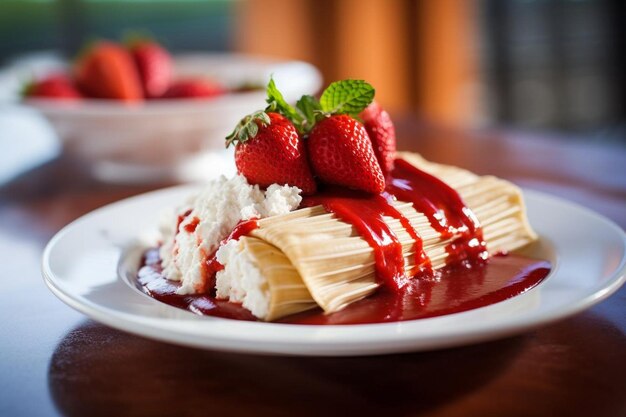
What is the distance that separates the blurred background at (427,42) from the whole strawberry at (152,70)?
237cm

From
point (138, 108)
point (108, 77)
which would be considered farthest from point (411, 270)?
point (108, 77)

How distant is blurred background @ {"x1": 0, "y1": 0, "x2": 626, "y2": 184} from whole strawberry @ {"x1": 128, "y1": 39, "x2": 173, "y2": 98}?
7.77ft

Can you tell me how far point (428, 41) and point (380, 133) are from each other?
4036 mm

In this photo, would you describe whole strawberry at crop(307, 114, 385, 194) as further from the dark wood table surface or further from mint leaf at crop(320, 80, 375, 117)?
the dark wood table surface

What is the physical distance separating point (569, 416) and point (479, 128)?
198 cm

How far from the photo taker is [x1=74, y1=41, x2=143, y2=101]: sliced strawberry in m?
2.48

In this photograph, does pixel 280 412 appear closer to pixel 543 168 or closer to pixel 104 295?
pixel 104 295

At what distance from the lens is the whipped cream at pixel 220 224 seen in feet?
4.01

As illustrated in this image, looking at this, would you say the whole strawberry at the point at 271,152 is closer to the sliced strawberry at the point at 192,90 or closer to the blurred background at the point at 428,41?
the sliced strawberry at the point at 192,90

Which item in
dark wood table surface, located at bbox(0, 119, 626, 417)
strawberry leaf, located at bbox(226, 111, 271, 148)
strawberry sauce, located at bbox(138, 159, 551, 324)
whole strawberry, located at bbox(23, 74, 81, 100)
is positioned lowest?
dark wood table surface, located at bbox(0, 119, 626, 417)

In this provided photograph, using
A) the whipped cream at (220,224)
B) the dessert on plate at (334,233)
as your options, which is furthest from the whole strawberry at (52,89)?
the whipped cream at (220,224)

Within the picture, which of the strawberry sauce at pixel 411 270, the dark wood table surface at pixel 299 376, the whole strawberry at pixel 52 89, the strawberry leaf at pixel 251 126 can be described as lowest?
the dark wood table surface at pixel 299 376

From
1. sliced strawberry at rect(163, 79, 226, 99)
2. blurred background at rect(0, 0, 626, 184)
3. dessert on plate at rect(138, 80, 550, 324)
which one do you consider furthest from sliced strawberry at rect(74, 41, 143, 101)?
blurred background at rect(0, 0, 626, 184)

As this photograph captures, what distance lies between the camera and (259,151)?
128 centimetres
